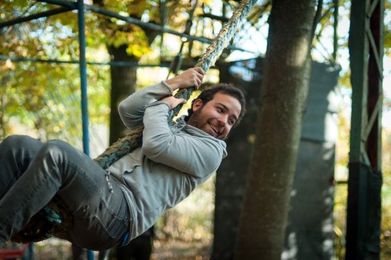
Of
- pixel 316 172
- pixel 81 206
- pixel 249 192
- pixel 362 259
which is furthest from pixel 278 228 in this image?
pixel 81 206

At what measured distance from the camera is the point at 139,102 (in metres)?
2.33

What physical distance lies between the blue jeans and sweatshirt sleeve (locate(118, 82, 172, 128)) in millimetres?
344

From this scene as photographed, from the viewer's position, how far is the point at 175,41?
32.7ft

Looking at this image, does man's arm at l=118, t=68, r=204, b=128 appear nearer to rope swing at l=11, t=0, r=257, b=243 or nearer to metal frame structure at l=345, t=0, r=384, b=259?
rope swing at l=11, t=0, r=257, b=243

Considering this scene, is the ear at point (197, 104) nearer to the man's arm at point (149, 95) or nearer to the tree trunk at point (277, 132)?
the man's arm at point (149, 95)

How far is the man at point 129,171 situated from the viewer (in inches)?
73.1

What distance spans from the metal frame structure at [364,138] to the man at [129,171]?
205 centimetres

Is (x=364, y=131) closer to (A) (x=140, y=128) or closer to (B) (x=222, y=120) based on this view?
(B) (x=222, y=120)

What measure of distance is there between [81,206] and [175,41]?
26.9 feet

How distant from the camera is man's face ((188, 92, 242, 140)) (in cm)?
237

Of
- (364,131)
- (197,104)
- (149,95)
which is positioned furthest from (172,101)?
(364,131)

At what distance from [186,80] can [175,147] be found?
1.25 ft

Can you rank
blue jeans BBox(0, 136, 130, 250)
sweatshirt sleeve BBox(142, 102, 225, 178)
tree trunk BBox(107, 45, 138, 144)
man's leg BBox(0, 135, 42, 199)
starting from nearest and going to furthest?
blue jeans BBox(0, 136, 130, 250), man's leg BBox(0, 135, 42, 199), sweatshirt sleeve BBox(142, 102, 225, 178), tree trunk BBox(107, 45, 138, 144)

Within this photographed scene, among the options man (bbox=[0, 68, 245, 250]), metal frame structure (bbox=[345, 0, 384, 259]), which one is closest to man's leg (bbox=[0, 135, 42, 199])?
man (bbox=[0, 68, 245, 250])
